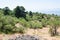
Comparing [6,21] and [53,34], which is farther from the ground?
[6,21]

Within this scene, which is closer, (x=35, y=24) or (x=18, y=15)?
(x=35, y=24)

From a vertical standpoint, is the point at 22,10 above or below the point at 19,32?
above

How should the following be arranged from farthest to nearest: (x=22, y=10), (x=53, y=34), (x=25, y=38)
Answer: (x=22, y=10) → (x=53, y=34) → (x=25, y=38)

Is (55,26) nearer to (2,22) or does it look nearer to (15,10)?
(2,22)

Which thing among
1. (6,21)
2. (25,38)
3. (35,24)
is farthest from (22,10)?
(25,38)

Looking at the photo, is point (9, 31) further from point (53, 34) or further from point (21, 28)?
point (53, 34)

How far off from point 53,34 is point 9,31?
28.3 ft

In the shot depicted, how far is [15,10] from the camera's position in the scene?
47312 millimetres

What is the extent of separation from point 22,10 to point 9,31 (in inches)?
550

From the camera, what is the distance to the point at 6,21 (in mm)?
35094

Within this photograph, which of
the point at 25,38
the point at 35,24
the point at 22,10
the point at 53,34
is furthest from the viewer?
the point at 22,10

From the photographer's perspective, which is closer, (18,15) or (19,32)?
(19,32)

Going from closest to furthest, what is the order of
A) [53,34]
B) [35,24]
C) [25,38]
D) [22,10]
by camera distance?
[25,38], [53,34], [35,24], [22,10]

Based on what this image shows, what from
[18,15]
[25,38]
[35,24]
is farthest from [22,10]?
[25,38]
